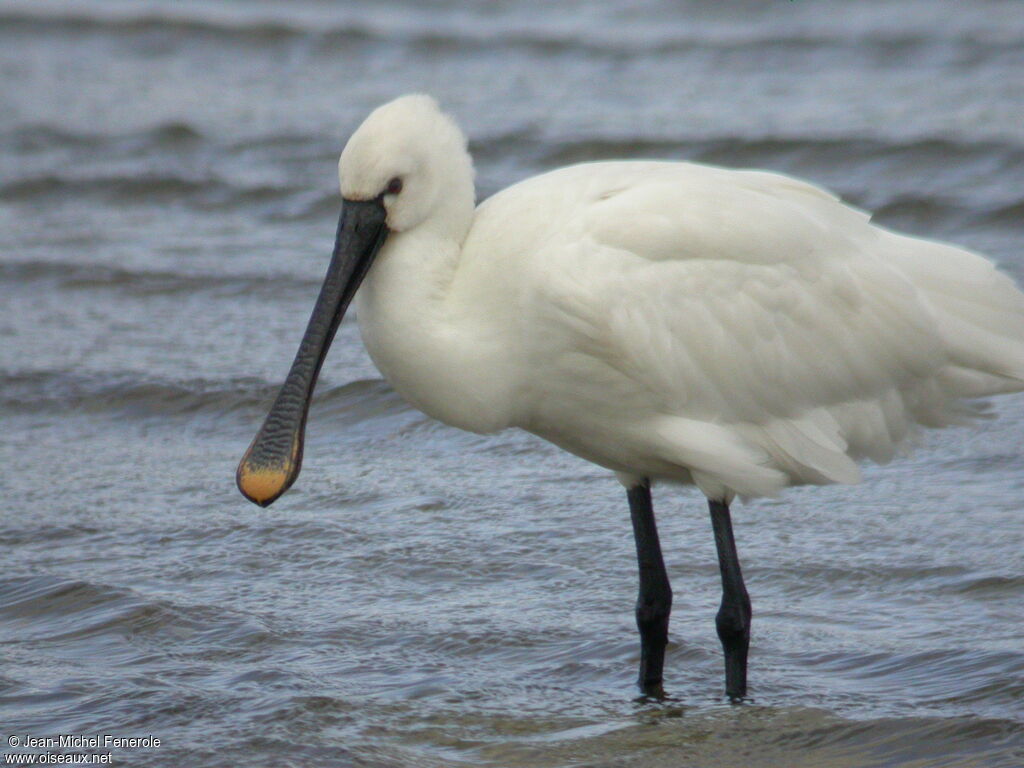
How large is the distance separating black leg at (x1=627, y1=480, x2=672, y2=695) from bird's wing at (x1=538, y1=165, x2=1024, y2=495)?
0.56 m

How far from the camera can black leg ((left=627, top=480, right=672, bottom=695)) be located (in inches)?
268

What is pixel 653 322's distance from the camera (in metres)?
6.34

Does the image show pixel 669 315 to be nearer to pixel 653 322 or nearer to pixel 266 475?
pixel 653 322

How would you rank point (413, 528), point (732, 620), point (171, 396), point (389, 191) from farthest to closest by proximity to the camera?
1. point (171, 396)
2. point (413, 528)
3. point (732, 620)
4. point (389, 191)

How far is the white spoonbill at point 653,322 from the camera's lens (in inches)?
244

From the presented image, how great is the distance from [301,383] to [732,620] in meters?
1.84

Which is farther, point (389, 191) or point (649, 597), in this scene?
point (649, 597)

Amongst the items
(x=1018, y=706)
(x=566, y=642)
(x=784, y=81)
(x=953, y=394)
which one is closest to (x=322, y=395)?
(x=566, y=642)

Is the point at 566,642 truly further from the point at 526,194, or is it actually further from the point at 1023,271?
the point at 1023,271

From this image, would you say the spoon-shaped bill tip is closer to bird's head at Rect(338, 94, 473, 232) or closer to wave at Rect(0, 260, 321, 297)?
bird's head at Rect(338, 94, 473, 232)

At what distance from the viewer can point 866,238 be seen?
22.9 ft

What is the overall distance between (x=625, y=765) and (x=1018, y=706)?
1.41m

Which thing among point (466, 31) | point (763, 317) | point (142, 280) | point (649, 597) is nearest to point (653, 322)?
point (763, 317)

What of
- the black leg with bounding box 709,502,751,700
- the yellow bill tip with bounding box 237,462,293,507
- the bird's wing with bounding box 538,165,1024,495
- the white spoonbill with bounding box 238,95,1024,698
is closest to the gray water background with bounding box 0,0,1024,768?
the black leg with bounding box 709,502,751,700
